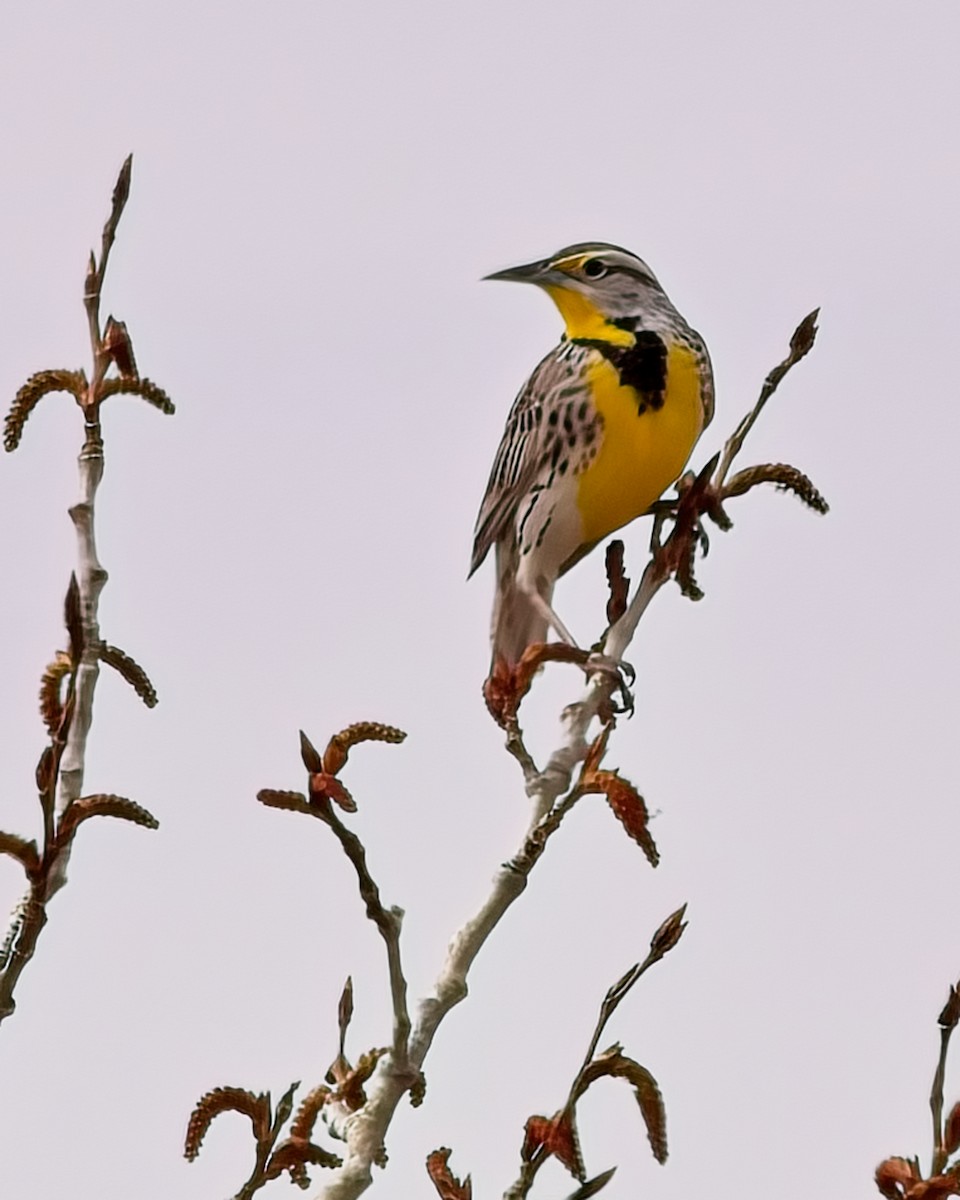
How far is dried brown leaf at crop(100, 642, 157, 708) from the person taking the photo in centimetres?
363

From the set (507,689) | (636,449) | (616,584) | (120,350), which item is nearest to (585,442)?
(636,449)

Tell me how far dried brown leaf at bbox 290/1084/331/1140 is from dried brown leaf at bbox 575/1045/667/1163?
56 centimetres

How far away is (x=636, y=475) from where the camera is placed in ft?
21.6

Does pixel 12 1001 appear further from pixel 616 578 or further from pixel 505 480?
pixel 505 480

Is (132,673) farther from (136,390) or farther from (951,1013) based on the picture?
(951,1013)

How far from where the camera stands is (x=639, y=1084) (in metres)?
3.67

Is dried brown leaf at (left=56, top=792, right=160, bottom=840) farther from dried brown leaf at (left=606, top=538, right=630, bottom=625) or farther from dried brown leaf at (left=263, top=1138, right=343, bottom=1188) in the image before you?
dried brown leaf at (left=606, top=538, right=630, bottom=625)

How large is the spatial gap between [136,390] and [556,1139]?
1728 mm

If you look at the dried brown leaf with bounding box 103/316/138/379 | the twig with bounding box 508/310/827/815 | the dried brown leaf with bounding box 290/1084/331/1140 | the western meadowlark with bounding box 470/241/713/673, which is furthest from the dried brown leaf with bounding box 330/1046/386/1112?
the western meadowlark with bounding box 470/241/713/673

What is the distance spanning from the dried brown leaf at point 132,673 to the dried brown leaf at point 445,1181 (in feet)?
3.63

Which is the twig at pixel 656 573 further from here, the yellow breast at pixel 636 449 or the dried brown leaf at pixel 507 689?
the yellow breast at pixel 636 449

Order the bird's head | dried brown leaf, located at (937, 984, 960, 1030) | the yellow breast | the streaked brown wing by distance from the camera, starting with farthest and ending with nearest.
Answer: the bird's head, the streaked brown wing, the yellow breast, dried brown leaf, located at (937, 984, 960, 1030)

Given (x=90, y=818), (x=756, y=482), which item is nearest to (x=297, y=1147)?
(x=90, y=818)

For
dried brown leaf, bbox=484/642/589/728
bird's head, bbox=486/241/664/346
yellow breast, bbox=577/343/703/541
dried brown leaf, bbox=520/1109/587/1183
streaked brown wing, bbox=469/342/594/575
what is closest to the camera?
dried brown leaf, bbox=520/1109/587/1183
